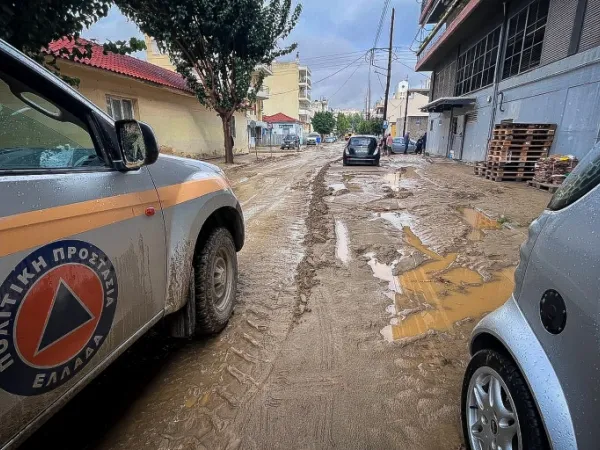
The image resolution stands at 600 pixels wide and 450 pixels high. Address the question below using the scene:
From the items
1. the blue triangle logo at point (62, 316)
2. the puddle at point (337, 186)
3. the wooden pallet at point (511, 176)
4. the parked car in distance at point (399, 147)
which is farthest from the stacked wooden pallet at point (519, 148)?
the parked car in distance at point (399, 147)

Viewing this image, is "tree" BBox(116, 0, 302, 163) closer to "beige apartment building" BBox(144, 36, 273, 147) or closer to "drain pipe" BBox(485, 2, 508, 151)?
"drain pipe" BBox(485, 2, 508, 151)

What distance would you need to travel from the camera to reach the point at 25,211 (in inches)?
50.3

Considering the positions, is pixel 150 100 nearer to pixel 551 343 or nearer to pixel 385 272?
pixel 385 272

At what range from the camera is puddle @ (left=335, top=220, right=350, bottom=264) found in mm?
4895

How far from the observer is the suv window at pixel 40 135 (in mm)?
1752

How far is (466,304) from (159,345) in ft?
9.32

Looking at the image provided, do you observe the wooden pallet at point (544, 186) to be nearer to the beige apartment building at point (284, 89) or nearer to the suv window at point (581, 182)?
the suv window at point (581, 182)

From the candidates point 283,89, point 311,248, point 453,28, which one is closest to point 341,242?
point 311,248

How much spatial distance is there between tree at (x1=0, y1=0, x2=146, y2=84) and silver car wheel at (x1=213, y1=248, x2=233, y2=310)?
383 cm

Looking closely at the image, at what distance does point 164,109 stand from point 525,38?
52.7 feet

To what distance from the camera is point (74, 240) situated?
1451mm

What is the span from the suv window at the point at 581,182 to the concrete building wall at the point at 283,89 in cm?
6464

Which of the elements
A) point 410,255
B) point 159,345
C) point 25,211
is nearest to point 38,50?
point 159,345

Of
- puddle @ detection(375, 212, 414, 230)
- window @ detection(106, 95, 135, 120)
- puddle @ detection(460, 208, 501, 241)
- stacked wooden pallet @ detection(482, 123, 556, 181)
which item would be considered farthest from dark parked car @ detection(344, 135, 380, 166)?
puddle @ detection(375, 212, 414, 230)
